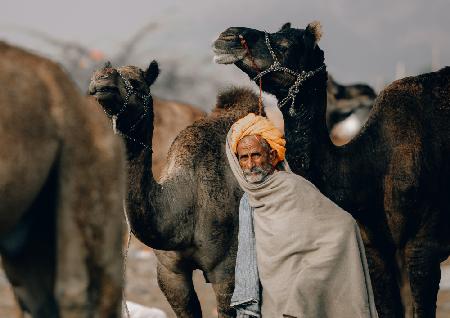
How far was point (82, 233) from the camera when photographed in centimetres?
200

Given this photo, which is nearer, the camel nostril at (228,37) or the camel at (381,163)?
the camel nostril at (228,37)

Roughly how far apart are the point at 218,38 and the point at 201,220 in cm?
125

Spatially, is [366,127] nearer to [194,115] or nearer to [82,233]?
[82,233]

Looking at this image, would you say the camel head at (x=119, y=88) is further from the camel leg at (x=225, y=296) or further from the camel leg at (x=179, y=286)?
the camel leg at (x=225, y=296)

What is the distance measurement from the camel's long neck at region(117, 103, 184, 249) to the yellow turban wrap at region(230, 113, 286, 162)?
93 centimetres

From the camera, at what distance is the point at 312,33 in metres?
5.48

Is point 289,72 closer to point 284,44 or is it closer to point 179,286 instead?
point 284,44

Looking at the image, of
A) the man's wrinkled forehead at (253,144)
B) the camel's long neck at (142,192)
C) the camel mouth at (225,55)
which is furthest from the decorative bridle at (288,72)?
the man's wrinkled forehead at (253,144)

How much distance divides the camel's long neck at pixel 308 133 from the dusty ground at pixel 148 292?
12.2 ft

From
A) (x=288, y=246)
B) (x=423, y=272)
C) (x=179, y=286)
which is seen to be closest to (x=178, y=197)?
(x=179, y=286)

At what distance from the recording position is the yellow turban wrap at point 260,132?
14.3 feet

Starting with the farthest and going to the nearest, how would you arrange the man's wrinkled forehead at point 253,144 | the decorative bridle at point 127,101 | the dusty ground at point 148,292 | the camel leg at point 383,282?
1. the dusty ground at point 148,292
2. the camel leg at point 383,282
3. the decorative bridle at point 127,101
4. the man's wrinkled forehead at point 253,144

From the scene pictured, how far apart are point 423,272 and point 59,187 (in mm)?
4029

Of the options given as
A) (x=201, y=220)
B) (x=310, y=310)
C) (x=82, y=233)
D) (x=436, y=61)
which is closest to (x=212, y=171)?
(x=201, y=220)
